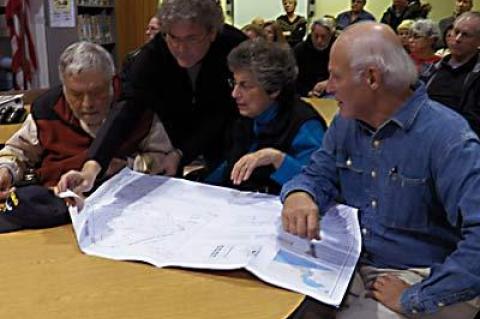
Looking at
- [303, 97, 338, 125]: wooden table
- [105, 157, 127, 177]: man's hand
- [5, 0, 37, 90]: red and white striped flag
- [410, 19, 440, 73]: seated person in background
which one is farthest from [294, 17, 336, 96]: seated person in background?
[105, 157, 127, 177]: man's hand

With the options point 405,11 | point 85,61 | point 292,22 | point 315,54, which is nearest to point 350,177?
point 85,61

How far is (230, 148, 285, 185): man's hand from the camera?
5.04 feet

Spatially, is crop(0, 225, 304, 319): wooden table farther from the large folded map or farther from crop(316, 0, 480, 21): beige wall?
crop(316, 0, 480, 21): beige wall

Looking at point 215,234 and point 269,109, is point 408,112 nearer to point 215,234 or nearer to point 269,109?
point 215,234

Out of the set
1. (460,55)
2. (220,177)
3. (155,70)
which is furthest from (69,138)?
(460,55)

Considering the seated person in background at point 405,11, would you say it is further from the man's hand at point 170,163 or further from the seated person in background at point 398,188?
the seated person in background at point 398,188

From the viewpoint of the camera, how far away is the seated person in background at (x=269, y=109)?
183 cm

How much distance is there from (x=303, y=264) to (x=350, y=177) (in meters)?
0.37

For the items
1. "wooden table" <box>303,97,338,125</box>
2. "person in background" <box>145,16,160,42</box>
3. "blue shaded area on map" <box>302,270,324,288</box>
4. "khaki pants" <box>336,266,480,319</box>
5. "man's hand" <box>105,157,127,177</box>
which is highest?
"person in background" <box>145,16,160,42</box>

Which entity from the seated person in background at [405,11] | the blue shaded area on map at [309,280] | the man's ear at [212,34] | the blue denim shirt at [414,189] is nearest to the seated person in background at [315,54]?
the seated person in background at [405,11]

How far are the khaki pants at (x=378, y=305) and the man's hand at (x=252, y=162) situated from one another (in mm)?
398

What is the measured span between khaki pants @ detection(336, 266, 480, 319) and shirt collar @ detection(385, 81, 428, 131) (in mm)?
341

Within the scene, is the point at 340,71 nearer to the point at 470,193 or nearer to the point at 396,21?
the point at 470,193

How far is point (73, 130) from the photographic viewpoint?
6.15 feet
